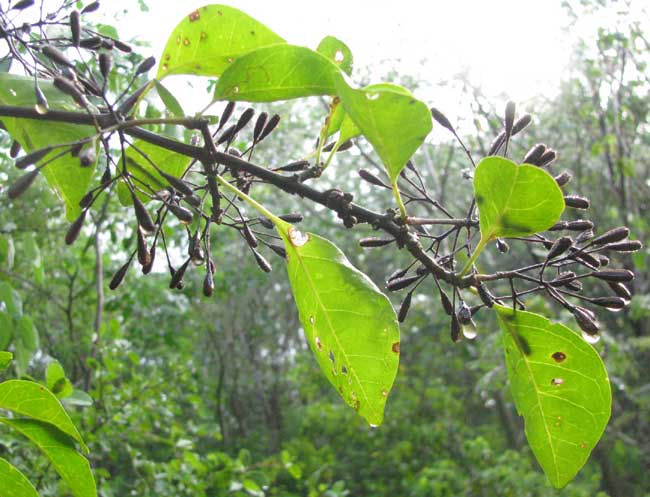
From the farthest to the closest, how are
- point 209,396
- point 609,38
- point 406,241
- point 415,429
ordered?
point 415,429 < point 209,396 < point 609,38 < point 406,241

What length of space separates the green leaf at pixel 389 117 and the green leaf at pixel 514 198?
78 mm

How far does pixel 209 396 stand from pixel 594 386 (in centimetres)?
754

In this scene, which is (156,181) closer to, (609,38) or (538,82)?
(609,38)

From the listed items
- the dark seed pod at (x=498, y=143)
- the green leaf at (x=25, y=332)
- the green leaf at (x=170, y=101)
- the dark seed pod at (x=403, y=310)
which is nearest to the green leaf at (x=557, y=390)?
the dark seed pod at (x=403, y=310)

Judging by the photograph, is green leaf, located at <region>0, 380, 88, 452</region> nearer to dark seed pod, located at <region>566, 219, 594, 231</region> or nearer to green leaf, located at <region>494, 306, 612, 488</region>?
green leaf, located at <region>494, 306, 612, 488</region>

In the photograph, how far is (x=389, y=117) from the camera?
0.72m

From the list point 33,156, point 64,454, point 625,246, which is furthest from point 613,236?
point 64,454

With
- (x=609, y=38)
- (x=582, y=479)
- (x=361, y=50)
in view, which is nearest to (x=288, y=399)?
(x=582, y=479)

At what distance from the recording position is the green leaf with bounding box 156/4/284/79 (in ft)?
2.72

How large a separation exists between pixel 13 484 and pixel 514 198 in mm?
764

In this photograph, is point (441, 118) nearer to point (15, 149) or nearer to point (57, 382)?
point (15, 149)

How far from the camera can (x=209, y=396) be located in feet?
26.4

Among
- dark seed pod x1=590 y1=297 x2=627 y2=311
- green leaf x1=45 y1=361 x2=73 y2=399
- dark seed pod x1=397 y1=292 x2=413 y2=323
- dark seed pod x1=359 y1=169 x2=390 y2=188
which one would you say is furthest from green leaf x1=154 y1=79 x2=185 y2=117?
green leaf x1=45 y1=361 x2=73 y2=399

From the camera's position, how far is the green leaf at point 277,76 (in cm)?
77
